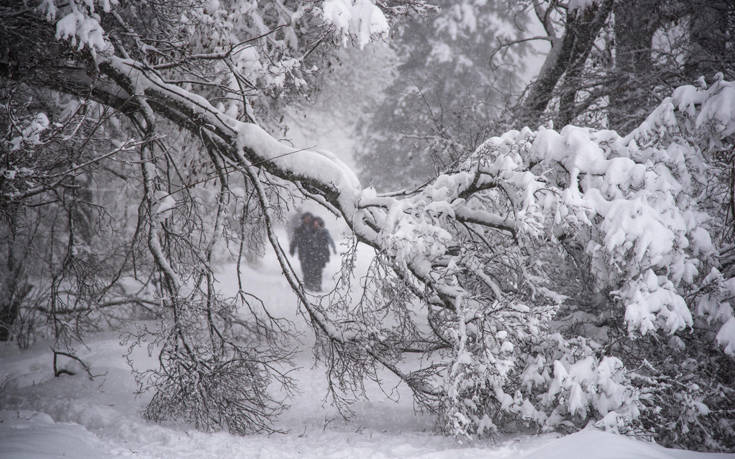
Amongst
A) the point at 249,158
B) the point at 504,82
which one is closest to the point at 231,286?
the point at 249,158

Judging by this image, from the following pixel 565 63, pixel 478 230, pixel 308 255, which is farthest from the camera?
pixel 308 255

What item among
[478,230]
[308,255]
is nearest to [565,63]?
[478,230]

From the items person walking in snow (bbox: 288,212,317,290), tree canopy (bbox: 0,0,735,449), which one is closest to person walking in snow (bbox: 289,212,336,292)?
person walking in snow (bbox: 288,212,317,290)

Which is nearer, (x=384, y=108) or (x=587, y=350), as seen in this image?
(x=587, y=350)

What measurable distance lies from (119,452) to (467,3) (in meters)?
16.2

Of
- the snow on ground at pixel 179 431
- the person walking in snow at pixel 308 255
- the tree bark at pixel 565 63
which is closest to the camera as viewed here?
the snow on ground at pixel 179 431

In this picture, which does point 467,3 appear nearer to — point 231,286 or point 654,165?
point 231,286

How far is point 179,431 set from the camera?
5430 mm

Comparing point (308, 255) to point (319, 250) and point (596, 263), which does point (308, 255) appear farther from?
point (596, 263)

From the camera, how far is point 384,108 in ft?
58.3

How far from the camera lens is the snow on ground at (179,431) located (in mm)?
3611

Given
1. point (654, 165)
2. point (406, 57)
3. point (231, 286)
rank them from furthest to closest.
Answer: point (406, 57), point (231, 286), point (654, 165)

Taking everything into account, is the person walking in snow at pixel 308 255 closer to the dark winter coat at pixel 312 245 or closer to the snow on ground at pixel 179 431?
the dark winter coat at pixel 312 245

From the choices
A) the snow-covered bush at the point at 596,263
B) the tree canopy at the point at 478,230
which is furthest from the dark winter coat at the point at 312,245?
the snow-covered bush at the point at 596,263
